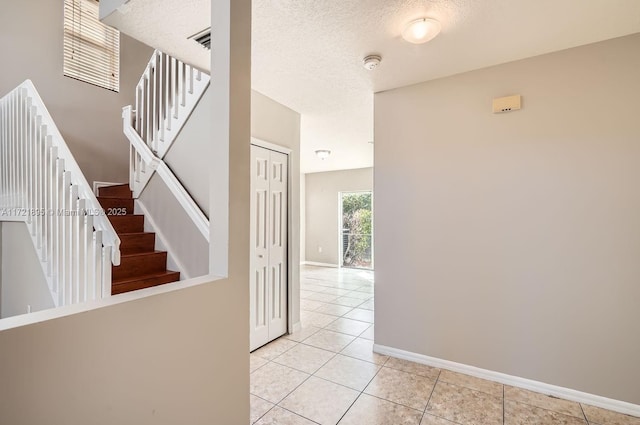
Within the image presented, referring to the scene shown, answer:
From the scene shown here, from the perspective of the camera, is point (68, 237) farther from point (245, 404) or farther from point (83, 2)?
point (83, 2)

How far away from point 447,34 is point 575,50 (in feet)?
3.30

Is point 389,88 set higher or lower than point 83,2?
lower

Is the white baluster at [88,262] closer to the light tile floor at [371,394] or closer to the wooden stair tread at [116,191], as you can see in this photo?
the light tile floor at [371,394]

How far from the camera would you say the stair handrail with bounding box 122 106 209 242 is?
239cm

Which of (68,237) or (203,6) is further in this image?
(68,237)

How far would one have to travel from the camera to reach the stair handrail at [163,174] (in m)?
2.39

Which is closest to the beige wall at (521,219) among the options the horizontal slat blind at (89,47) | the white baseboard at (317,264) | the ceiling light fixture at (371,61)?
the ceiling light fixture at (371,61)

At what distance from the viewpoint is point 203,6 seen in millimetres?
1660

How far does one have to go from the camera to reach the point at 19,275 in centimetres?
269

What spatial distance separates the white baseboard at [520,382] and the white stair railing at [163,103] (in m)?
2.83

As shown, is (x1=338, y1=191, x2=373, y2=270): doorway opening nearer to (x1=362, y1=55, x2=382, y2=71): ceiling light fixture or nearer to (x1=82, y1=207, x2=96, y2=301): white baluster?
(x1=362, y1=55, x2=382, y2=71): ceiling light fixture

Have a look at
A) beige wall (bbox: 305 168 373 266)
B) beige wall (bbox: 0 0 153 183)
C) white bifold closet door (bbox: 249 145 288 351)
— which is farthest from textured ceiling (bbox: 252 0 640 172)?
beige wall (bbox: 305 168 373 266)

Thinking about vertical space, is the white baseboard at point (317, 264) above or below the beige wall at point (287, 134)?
below

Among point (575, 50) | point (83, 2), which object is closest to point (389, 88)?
point (575, 50)
